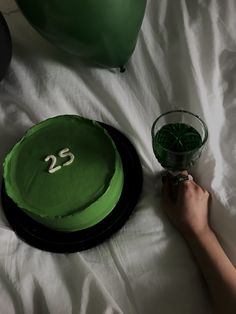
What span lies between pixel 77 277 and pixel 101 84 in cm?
36

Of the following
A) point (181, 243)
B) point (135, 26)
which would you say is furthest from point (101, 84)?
point (181, 243)

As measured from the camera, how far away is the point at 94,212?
75cm

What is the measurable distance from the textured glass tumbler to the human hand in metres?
0.03

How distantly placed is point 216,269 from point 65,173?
27cm

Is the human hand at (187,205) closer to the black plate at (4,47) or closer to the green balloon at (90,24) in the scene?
the green balloon at (90,24)

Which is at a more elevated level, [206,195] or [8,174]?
[8,174]

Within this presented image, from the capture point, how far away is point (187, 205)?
0.76m

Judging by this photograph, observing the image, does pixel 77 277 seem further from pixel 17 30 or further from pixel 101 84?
pixel 17 30

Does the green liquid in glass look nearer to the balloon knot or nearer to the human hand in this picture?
the human hand

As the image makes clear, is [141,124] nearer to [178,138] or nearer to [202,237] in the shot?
[178,138]

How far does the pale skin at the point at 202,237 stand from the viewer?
2.23ft

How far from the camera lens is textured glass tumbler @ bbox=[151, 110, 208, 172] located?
768 mm

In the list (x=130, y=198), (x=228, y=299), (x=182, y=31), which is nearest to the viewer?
(x=228, y=299)

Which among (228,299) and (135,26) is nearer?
(228,299)
